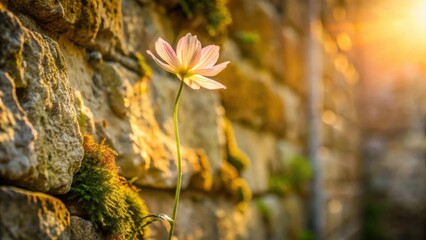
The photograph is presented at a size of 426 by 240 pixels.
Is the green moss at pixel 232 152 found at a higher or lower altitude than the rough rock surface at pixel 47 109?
lower

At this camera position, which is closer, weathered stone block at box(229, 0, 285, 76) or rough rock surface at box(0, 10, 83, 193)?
rough rock surface at box(0, 10, 83, 193)

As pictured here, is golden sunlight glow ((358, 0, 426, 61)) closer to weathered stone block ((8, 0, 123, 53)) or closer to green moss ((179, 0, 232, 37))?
green moss ((179, 0, 232, 37))

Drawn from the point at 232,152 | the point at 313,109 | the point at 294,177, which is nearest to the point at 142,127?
the point at 232,152

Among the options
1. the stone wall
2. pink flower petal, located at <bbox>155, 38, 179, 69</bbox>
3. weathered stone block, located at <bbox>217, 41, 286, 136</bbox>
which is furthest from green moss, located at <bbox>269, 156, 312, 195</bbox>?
pink flower petal, located at <bbox>155, 38, 179, 69</bbox>

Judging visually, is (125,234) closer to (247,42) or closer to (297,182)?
(247,42)

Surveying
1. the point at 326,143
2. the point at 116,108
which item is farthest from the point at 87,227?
the point at 326,143

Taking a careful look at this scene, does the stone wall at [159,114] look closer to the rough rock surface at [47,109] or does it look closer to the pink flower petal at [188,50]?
the rough rock surface at [47,109]

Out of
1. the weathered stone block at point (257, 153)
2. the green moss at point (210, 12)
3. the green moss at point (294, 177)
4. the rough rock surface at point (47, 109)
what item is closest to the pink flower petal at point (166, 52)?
the rough rock surface at point (47, 109)
